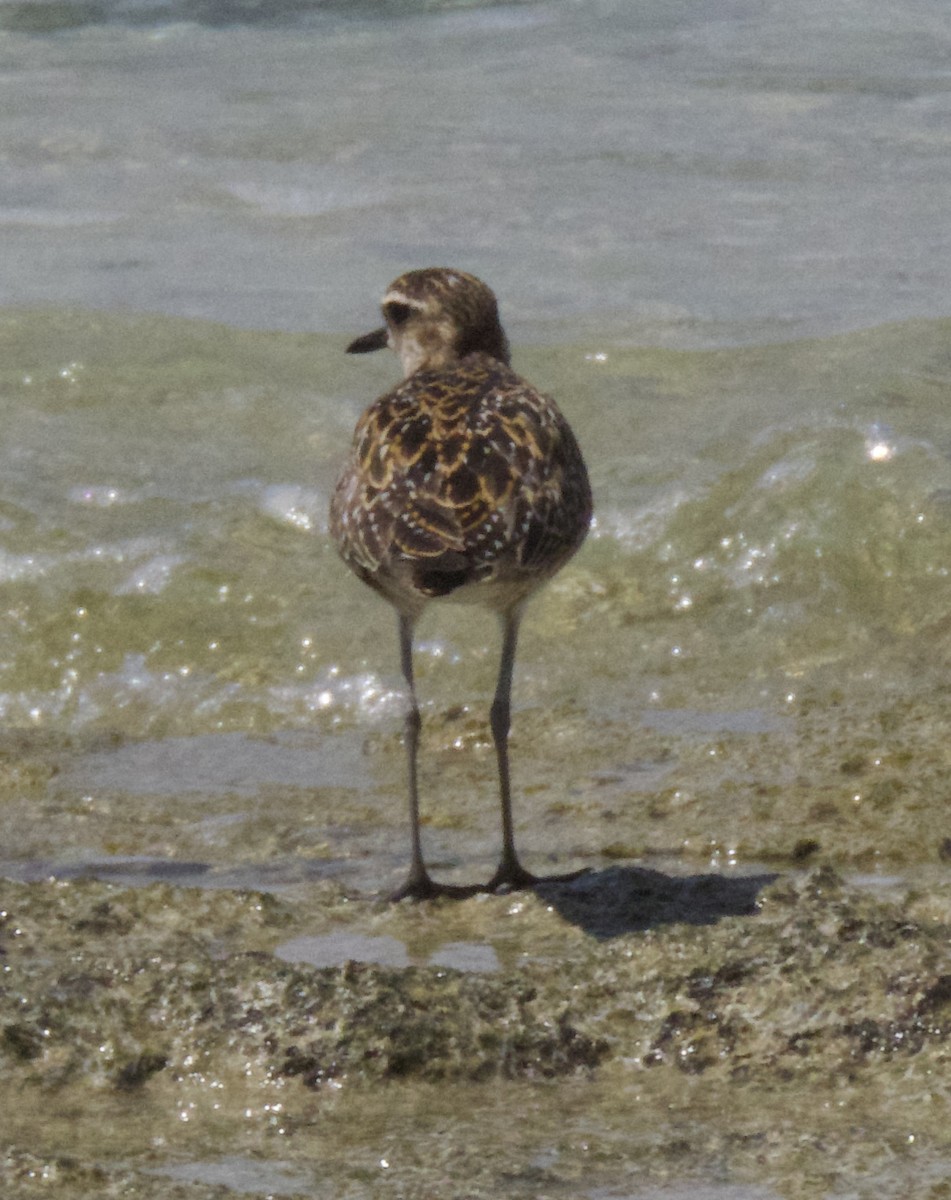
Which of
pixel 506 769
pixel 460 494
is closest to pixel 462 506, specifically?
pixel 460 494

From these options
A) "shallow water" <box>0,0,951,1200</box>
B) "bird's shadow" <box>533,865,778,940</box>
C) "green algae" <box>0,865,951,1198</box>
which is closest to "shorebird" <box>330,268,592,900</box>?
"bird's shadow" <box>533,865,778,940</box>

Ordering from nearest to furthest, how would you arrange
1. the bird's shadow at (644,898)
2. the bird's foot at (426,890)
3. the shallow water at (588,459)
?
the bird's shadow at (644,898), the bird's foot at (426,890), the shallow water at (588,459)

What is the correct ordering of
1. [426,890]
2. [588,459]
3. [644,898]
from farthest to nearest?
[588,459] → [426,890] → [644,898]

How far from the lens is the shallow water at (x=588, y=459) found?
5371 mm

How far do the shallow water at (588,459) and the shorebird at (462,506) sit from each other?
474 mm

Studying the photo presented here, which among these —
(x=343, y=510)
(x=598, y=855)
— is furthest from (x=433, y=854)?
(x=343, y=510)

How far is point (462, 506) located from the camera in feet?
16.5

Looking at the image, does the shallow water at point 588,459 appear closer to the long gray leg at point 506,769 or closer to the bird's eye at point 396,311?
the long gray leg at point 506,769

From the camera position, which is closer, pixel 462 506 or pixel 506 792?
pixel 462 506

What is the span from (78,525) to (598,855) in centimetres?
354

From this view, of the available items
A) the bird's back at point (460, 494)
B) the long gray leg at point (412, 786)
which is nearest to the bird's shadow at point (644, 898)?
the long gray leg at point (412, 786)

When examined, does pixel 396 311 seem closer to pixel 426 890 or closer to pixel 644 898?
pixel 426 890

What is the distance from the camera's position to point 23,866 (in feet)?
17.9

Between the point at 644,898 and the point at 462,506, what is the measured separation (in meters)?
1.06
